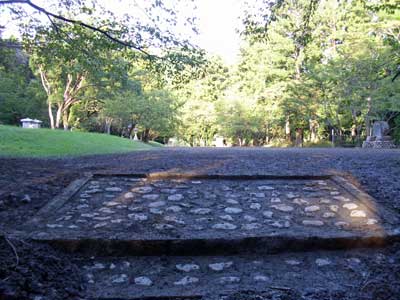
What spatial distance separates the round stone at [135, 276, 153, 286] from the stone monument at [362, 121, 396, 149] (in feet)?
62.2

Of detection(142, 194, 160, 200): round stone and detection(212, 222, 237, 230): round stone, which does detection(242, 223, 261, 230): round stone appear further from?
detection(142, 194, 160, 200): round stone

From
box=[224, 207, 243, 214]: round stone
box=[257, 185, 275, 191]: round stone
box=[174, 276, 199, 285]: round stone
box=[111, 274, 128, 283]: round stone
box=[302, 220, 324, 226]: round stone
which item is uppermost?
box=[257, 185, 275, 191]: round stone

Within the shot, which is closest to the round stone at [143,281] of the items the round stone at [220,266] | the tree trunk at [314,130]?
the round stone at [220,266]

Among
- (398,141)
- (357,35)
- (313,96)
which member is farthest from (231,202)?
(398,141)

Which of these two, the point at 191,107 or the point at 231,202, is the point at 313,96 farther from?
the point at 231,202

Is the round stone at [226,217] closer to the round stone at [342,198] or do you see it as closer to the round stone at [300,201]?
the round stone at [300,201]

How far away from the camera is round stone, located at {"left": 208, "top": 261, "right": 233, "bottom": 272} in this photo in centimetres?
248

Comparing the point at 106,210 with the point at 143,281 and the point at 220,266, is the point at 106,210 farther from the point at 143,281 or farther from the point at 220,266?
the point at 220,266

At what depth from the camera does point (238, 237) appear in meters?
2.70

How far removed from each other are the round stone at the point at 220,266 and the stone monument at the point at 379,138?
1849 centimetres

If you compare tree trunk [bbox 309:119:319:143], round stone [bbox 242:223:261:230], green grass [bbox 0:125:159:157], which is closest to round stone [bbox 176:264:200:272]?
round stone [bbox 242:223:261:230]

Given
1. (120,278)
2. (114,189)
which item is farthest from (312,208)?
(114,189)

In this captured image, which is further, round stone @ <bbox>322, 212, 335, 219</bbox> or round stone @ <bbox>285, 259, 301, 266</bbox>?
round stone @ <bbox>322, 212, 335, 219</bbox>

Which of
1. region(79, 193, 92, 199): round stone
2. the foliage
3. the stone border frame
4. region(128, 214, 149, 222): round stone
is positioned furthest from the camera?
the foliage
